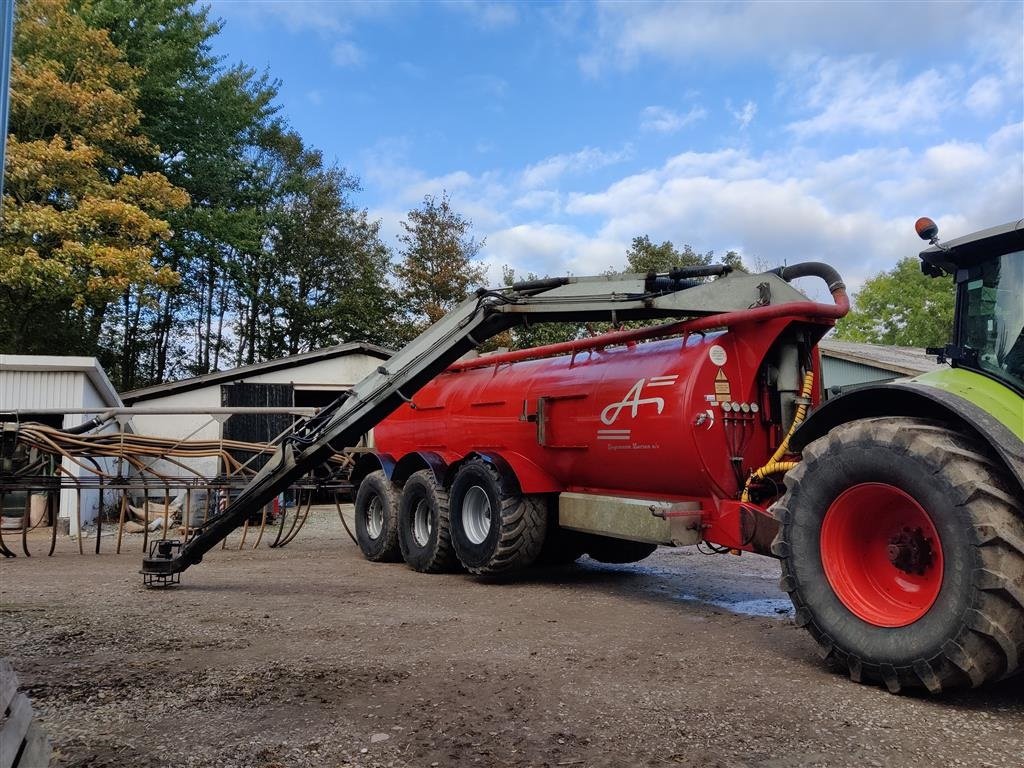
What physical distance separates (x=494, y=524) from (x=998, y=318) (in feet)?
16.6

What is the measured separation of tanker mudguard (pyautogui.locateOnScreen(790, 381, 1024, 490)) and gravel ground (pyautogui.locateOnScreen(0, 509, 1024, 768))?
1.33 metres

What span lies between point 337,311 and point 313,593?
2636cm

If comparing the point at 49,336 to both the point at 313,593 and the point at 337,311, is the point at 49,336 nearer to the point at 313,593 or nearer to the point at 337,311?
the point at 337,311

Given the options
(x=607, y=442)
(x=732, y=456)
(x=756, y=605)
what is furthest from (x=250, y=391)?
(x=732, y=456)

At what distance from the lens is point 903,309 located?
52.2 meters

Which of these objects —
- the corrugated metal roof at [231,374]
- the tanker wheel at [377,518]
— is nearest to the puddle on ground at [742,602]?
the tanker wheel at [377,518]

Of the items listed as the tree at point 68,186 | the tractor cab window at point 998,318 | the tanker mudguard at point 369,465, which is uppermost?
the tree at point 68,186

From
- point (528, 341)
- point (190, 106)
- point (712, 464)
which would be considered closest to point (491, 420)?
point (712, 464)

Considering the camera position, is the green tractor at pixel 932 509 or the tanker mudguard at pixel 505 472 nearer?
the green tractor at pixel 932 509

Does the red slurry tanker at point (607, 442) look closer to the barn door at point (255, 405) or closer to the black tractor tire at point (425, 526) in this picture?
the black tractor tire at point (425, 526)

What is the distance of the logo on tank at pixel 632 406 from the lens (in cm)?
674

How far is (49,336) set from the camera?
78.1ft

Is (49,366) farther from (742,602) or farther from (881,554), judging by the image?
(881,554)

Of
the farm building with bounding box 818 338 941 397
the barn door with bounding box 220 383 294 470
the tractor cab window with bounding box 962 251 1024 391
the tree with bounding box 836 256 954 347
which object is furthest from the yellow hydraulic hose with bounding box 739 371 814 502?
the tree with bounding box 836 256 954 347
